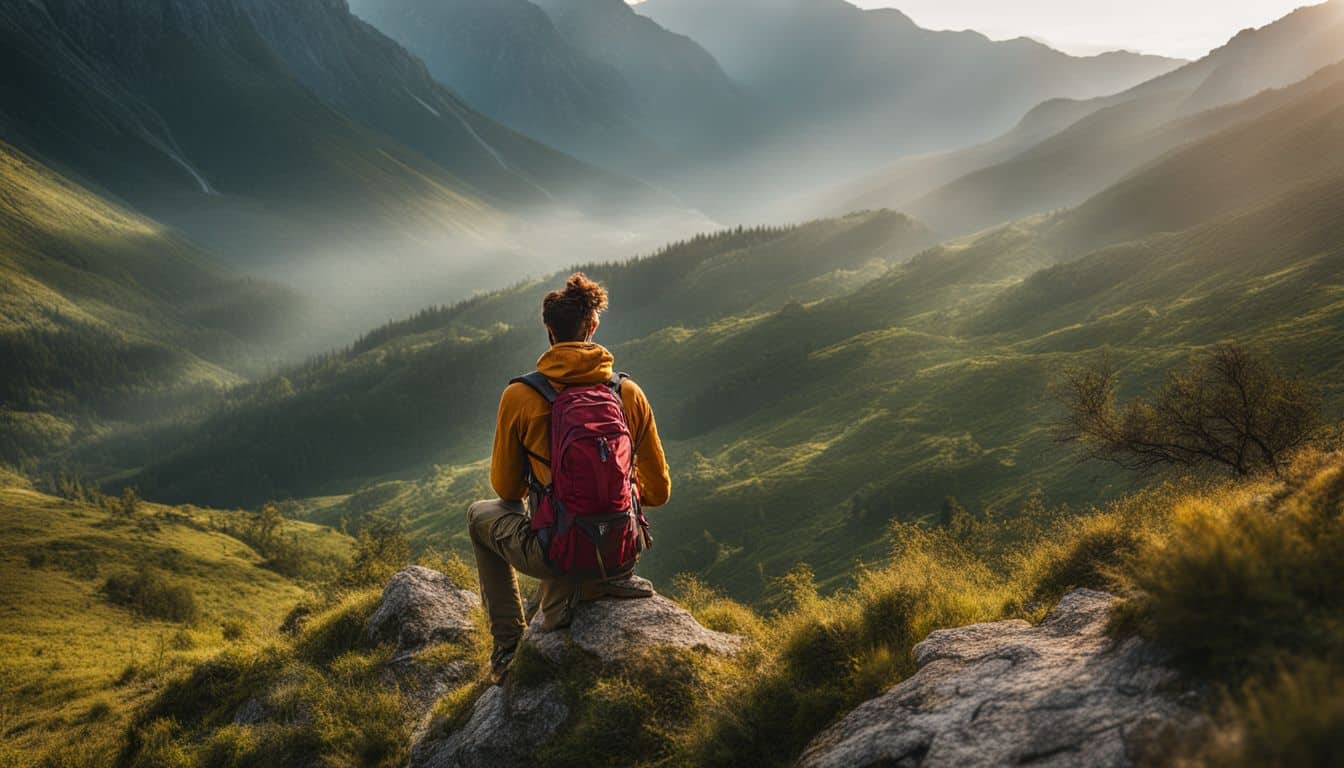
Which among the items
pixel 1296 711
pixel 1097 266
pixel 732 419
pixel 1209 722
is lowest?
pixel 1209 722

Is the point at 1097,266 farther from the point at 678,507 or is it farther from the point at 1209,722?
the point at 1209,722

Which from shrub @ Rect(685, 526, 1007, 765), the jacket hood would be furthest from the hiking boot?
the jacket hood

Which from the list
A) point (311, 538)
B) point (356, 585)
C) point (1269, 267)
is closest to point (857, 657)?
point (356, 585)

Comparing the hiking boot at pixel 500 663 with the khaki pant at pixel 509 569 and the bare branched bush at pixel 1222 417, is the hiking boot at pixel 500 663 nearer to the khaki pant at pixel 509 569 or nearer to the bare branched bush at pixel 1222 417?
the khaki pant at pixel 509 569

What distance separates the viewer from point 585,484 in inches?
334

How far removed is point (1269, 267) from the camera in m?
83.9

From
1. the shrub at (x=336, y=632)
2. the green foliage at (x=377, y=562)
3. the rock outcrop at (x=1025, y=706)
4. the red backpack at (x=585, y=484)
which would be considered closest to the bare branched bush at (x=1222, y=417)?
the rock outcrop at (x=1025, y=706)

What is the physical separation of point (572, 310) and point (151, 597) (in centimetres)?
8291

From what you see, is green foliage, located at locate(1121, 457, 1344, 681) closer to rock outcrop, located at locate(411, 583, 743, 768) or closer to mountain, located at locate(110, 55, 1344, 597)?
rock outcrop, located at locate(411, 583, 743, 768)

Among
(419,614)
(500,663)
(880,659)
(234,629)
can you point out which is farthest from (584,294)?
(234,629)

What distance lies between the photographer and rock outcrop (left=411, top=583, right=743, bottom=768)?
8648mm

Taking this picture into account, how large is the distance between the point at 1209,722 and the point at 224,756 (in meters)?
13.3

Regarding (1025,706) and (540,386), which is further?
(540,386)

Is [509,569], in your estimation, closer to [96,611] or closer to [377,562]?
[377,562]
